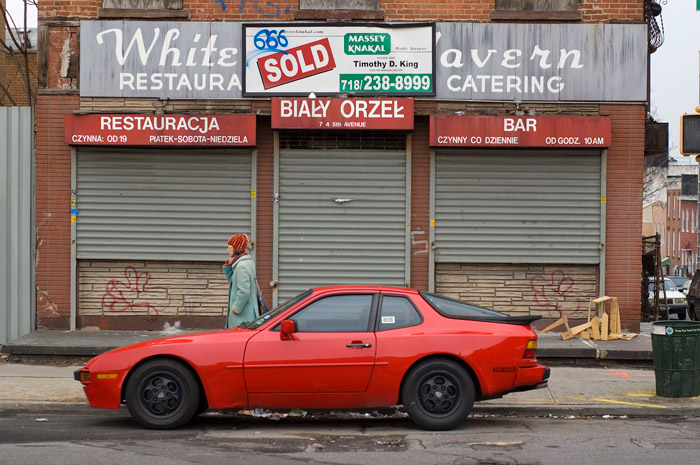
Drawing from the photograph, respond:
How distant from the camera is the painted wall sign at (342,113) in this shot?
1341cm

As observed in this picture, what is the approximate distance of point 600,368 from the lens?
493 inches

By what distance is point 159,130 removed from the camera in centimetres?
1353

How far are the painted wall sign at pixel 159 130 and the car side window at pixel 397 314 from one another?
5.70 m

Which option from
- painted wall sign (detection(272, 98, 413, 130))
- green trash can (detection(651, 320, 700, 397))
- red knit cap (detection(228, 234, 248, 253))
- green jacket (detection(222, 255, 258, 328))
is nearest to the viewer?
green trash can (detection(651, 320, 700, 397))

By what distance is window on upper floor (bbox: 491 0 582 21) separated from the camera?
45.2 feet

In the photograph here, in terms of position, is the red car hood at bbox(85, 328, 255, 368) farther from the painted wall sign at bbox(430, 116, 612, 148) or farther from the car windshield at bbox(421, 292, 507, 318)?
the painted wall sign at bbox(430, 116, 612, 148)

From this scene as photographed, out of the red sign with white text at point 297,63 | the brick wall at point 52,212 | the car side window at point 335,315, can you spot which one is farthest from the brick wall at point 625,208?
the brick wall at point 52,212

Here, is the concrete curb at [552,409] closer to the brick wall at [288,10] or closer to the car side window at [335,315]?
the car side window at [335,315]

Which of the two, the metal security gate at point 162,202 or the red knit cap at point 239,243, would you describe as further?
the metal security gate at point 162,202

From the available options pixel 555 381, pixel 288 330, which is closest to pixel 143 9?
pixel 288 330

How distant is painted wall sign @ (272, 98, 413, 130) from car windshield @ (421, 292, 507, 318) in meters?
5.18

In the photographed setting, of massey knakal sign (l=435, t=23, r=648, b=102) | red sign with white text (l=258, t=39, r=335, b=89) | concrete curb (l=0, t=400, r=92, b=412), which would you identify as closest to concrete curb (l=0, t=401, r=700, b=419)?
concrete curb (l=0, t=400, r=92, b=412)

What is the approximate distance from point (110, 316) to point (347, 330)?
6.82 m

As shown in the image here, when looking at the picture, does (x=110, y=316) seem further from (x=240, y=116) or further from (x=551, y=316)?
(x=551, y=316)
